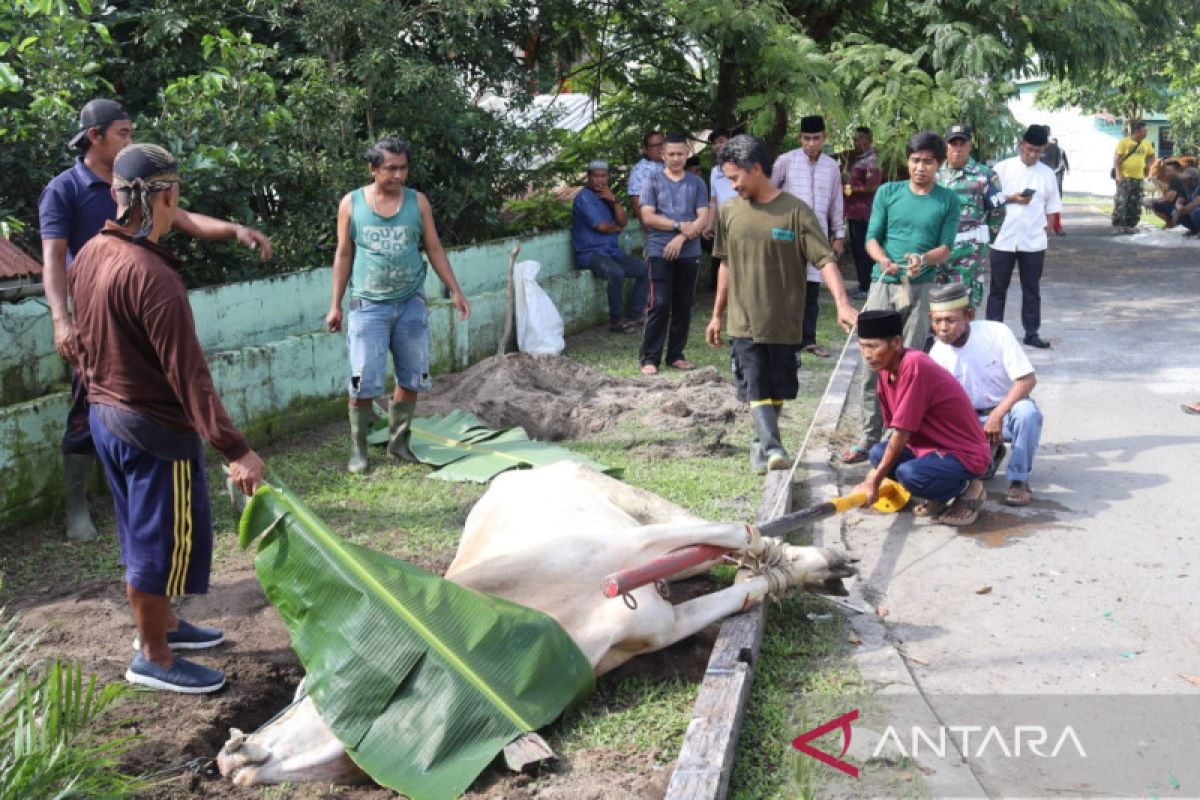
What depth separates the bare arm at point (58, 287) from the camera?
525cm

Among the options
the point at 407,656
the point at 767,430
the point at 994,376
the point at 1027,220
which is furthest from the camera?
the point at 1027,220

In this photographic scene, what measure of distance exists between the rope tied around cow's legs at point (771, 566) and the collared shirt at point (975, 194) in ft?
12.9

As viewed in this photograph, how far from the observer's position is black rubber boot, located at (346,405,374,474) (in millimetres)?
7156

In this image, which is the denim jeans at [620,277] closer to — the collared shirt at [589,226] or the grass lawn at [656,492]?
the collared shirt at [589,226]

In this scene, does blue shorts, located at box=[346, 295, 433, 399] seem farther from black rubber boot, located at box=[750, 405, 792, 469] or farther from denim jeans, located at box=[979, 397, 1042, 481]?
denim jeans, located at box=[979, 397, 1042, 481]

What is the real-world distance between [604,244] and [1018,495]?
21.0 feet

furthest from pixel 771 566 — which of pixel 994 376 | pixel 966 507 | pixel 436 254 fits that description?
pixel 436 254

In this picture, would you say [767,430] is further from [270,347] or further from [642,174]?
[642,174]

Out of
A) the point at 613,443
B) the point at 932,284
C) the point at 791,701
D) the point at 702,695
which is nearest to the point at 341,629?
the point at 702,695

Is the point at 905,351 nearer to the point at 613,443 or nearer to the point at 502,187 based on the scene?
the point at 613,443

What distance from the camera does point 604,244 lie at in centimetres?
1215

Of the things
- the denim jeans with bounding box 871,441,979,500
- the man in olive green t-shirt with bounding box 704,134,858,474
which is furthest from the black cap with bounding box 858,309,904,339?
the denim jeans with bounding box 871,441,979,500

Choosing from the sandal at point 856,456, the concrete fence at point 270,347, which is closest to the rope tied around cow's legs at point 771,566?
the sandal at point 856,456

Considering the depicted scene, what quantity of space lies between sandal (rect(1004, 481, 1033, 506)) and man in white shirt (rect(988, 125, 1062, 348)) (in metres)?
4.07
